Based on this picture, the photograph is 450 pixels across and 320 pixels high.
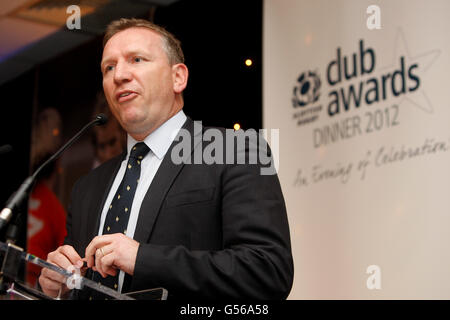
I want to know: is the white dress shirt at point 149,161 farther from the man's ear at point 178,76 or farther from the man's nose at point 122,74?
the man's nose at point 122,74

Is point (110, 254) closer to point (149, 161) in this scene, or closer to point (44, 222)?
point (149, 161)

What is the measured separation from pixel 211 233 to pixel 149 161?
13.8 inches

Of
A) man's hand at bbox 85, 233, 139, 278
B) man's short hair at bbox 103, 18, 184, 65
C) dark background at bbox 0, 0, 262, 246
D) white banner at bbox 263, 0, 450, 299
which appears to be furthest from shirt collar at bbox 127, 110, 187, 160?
dark background at bbox 0, 0, 262, 246

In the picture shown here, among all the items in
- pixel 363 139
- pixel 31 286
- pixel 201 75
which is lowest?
pixel 31 286

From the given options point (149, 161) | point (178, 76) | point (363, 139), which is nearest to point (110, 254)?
point (149, 161)

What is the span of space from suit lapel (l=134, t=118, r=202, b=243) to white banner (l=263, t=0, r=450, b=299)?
158 cm

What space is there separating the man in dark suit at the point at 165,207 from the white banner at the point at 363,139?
4.72 ft

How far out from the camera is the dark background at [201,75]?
385 centimetres

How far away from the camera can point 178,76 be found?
2205 millimetres

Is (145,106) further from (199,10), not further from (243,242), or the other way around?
(199,10)

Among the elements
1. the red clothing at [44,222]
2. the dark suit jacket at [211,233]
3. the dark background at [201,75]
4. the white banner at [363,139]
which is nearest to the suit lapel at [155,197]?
the dark suit jacket at [211,233]

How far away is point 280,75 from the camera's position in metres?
4.02

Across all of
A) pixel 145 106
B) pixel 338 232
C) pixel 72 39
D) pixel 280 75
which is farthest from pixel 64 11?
pixel 145 106

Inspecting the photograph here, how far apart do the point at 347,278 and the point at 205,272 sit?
2015 millimetres
